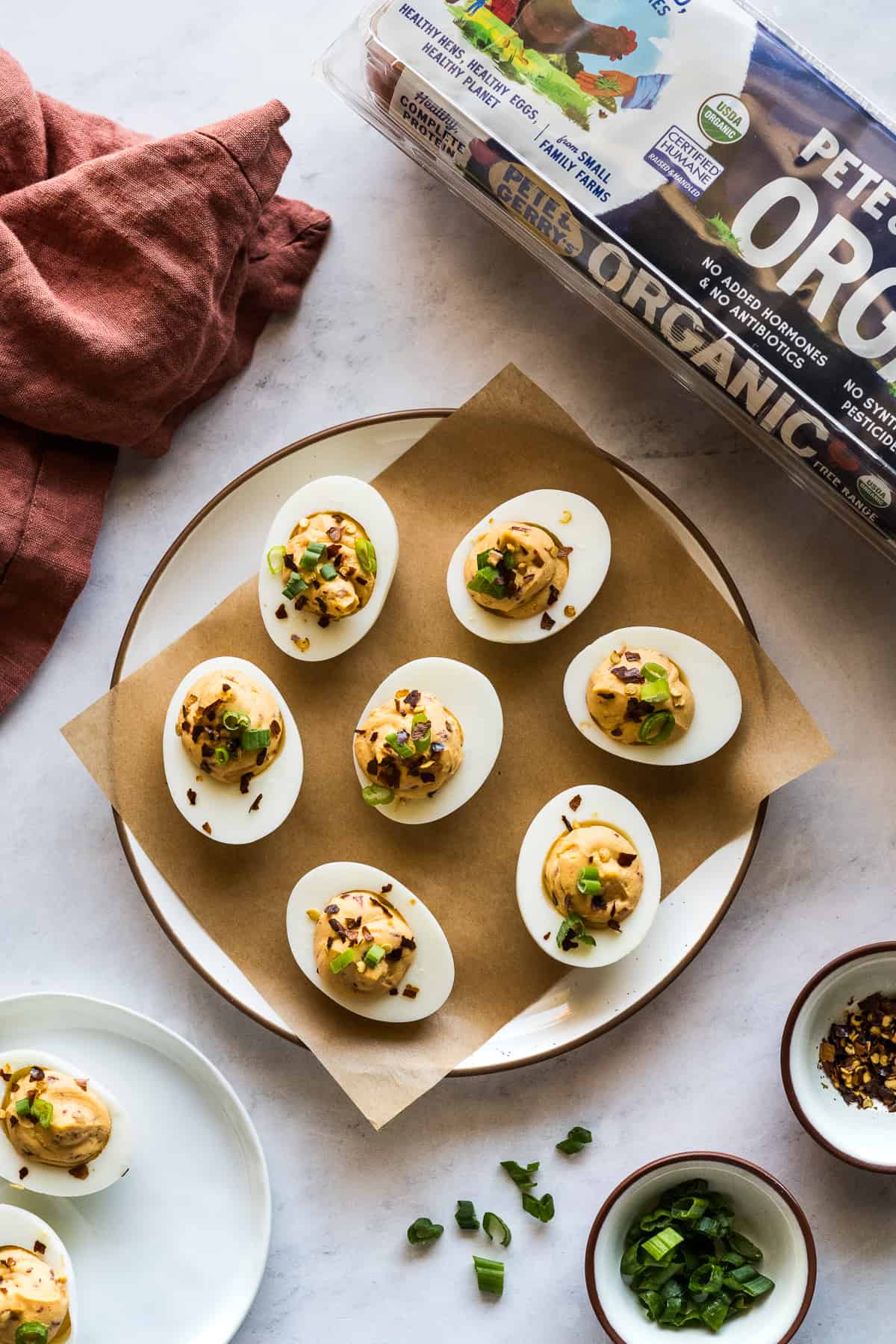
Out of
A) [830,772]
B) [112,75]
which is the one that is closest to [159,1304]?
[830,772]

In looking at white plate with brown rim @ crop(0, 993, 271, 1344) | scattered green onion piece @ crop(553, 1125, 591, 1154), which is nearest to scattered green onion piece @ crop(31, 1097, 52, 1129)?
white plate with brown rim @ crop(0, 993, 271, 1344)

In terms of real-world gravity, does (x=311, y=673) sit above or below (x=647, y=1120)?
above

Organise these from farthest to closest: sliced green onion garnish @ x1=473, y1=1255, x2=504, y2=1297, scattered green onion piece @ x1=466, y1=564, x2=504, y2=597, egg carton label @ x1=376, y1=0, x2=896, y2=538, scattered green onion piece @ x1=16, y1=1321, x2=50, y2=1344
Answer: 1. sliced green onion garnish @ x1=473, y1=1255, x2=504, y2=1297
2. scattered green onion piece @ x1=466, y1=564, x2=504, y2=597
3. scattered green onion piece @ x1=16, y1=1321, x2=50, y2=1344
4. egg carton label @ x1=376, y1=0, x2=896, y2=538

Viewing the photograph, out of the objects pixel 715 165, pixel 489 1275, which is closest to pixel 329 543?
pixel 715 165

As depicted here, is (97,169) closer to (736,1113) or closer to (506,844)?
(506,844)

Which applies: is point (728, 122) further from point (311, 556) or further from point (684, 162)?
point (311, 556)

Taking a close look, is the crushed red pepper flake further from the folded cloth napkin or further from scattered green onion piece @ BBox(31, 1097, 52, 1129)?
the folded cloth napkin
